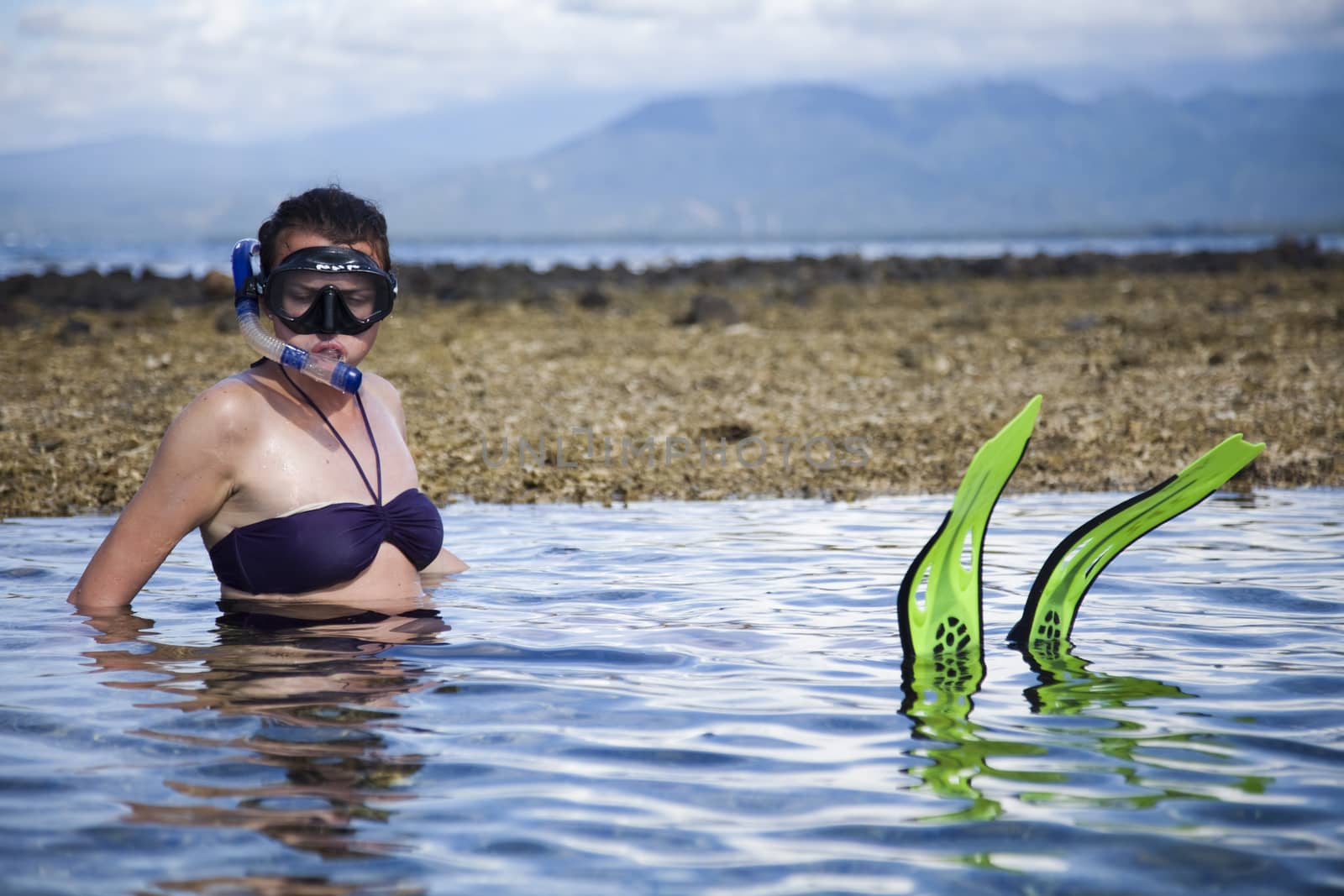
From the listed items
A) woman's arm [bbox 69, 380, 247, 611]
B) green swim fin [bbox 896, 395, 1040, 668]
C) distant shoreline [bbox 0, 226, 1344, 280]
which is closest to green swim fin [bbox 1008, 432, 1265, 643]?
green swim fin [bbox 896, 395, 1040, 668]

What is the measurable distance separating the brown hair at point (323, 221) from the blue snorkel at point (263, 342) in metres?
0.07

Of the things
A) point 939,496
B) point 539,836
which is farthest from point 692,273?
point 539,836

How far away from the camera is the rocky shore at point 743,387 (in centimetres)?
1009

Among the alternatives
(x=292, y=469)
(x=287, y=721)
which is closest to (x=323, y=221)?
(x=292, y=469)

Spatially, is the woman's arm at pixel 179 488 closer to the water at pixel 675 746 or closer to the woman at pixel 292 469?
the woman at pixel 292 469

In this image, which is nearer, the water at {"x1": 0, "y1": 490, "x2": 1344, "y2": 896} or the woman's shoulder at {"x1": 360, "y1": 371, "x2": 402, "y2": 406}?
the water at {"x1": 0, "y1": 490, "x2": 1344, "y2": 896}

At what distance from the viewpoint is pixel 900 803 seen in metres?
3.72

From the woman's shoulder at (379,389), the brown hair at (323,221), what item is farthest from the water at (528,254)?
the brown hair at (323,221)

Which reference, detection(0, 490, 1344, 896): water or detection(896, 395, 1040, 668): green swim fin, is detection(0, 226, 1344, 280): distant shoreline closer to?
detection(0, 490, 1344, 896): water

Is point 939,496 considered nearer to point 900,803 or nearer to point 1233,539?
point 1233,539

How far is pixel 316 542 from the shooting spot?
5.05 meters

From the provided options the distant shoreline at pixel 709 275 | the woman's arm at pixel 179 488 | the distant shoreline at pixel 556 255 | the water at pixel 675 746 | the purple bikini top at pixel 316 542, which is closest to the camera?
the water at pixel 675 746

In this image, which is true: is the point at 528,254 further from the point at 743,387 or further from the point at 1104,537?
the point at 1104,537

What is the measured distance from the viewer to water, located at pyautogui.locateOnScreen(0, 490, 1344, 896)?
333 centimetres
